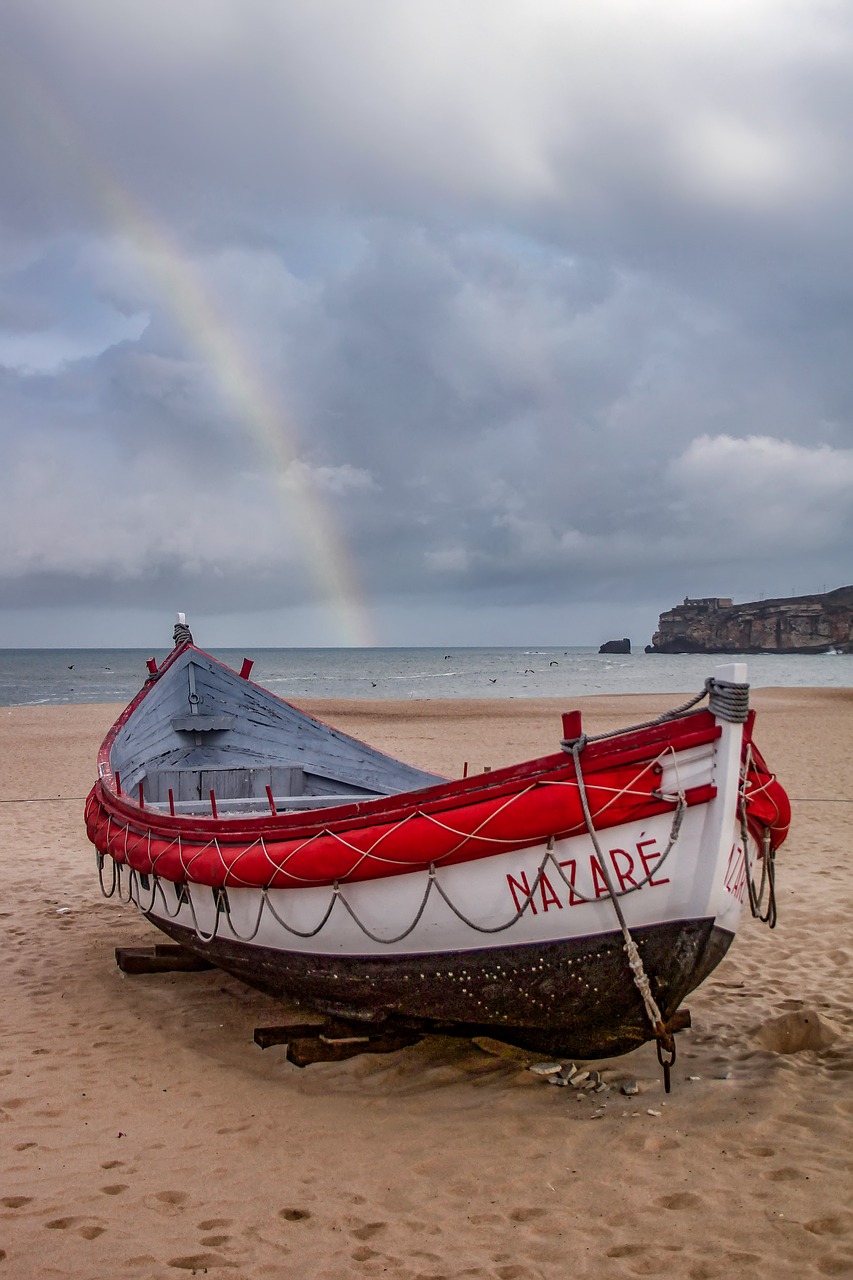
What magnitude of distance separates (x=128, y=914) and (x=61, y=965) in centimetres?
140

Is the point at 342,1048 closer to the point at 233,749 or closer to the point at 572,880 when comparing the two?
the point at 572,880

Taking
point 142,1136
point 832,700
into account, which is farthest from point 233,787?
point 832,700

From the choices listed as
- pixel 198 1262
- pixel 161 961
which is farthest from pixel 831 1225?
pixel 161 961

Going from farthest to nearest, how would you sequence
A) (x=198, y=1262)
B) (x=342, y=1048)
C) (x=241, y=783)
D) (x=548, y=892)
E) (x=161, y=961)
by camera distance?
(x=241, y=783), (x=161, y=961), (x=342, y=1048), (x=548, y=892), (x=198, y=1262)

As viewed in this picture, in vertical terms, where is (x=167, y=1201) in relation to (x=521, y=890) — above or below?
below

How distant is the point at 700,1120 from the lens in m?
3.94

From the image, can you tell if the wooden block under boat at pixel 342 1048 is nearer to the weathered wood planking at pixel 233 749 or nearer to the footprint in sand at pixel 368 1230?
the footprint in sand at pixel 368 1230

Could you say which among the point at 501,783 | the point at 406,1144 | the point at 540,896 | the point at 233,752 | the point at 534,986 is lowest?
the point at 406,1144

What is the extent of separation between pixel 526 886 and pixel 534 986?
1.71 ft

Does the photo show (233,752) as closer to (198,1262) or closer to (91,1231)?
(91,1231)

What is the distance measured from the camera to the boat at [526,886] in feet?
11.8

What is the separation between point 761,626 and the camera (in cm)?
13075

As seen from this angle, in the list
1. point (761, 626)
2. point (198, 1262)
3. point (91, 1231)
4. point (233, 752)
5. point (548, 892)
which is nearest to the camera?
point (198, 1262)

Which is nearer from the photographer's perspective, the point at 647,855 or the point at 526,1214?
the point at 526,1214
